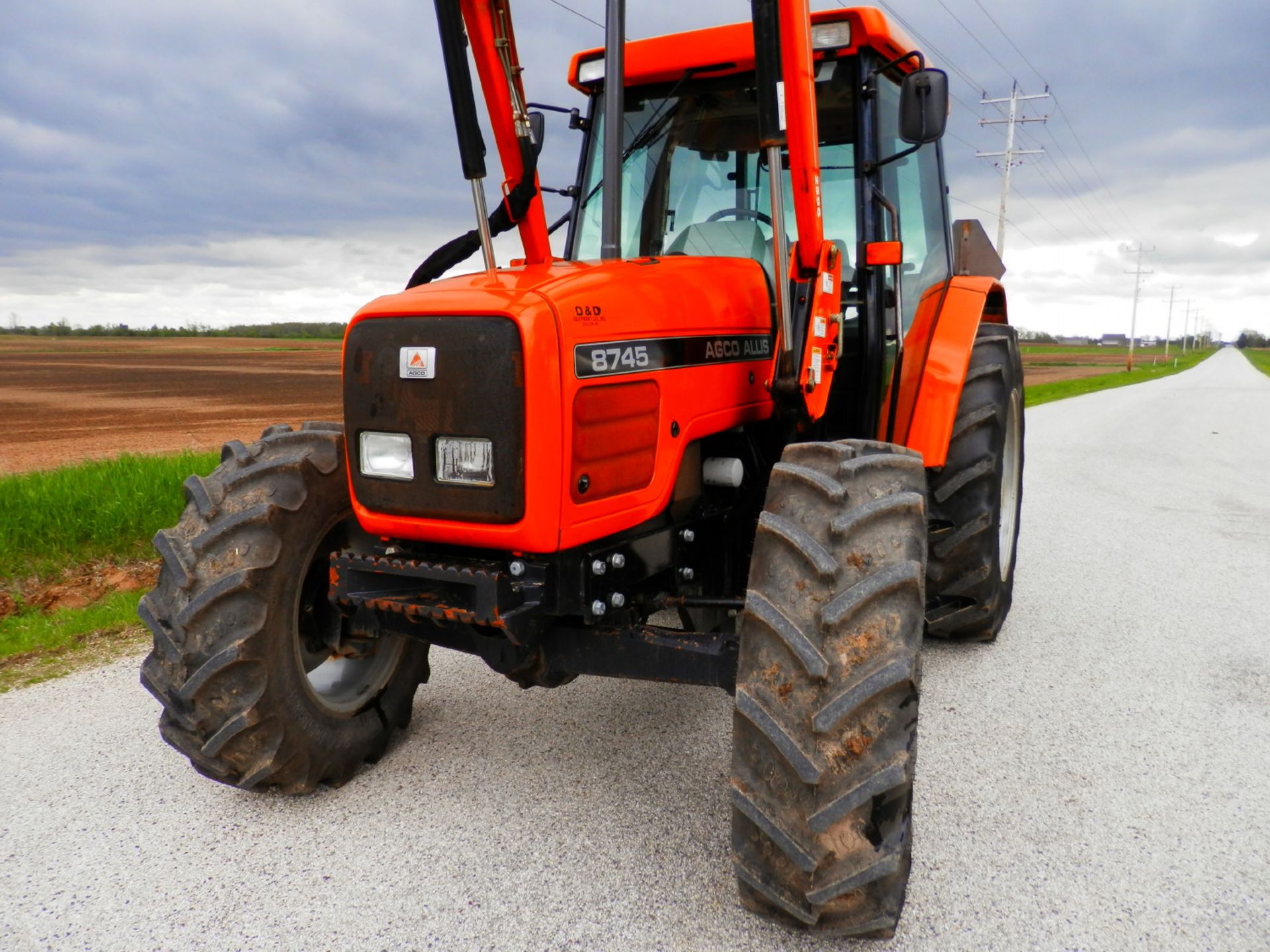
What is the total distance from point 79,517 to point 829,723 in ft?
16.5

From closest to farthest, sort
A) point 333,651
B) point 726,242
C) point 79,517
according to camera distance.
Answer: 1. point 333,651
2. point 726,242
3. point 79,517

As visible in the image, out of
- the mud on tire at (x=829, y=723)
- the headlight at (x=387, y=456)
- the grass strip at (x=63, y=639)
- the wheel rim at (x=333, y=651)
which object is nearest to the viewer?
the mud on tire at (x=829, y=723)

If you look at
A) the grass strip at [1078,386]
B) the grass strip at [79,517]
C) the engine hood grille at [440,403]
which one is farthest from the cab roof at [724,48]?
the grass strip at [1078,386]

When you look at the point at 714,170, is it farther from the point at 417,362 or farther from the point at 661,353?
the point at 417,362

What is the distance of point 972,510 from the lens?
3750 mm

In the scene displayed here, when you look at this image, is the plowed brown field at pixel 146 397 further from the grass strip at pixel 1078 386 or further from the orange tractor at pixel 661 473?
the orange tractor at pixel 661 473

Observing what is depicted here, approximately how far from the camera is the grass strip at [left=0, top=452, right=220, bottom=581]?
5.24 metres

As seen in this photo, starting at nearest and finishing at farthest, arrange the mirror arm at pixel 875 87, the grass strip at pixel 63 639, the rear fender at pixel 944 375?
the mirror arm at pixel 875 87
the rear fender at pixel 944 375
the grass strip at pixel 63 639

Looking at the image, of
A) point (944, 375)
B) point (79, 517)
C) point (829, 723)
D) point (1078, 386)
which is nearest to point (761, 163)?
point (944, 375)

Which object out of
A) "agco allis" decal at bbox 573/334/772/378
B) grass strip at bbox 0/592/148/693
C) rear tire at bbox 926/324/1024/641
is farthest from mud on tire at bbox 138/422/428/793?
rear tire at bbox 926/324/1024/641

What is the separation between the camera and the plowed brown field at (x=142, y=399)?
11.1 meters

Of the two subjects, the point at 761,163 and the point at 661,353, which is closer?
the point at 661,353

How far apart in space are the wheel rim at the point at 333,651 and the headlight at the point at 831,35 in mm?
2206

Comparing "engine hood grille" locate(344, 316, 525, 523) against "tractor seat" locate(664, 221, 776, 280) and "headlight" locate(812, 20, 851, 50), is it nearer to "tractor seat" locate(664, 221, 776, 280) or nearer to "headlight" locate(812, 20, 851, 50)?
"tractor seat" locate(664, 221, 776, 280)
